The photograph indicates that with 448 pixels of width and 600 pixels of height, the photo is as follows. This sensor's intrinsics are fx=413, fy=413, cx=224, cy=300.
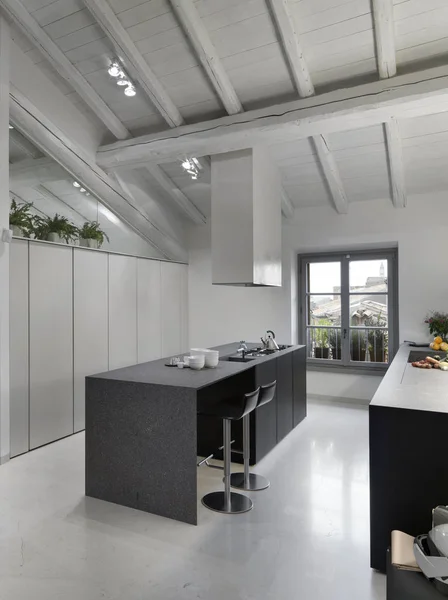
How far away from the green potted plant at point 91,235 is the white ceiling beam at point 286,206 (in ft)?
8.23

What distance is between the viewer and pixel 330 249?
6141 mm

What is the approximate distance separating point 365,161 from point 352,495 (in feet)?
12.0

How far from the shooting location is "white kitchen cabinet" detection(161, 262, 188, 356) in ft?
20.7

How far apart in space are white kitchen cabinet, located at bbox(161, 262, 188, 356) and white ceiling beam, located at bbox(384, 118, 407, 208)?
3.35 meters

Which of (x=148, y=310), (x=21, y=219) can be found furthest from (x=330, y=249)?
(x=21, y=219)

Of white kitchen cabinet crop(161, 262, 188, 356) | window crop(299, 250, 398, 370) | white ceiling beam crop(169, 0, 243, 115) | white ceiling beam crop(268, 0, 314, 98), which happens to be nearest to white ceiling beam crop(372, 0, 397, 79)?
white ceiling beam crop(268, 0, 314, 98)

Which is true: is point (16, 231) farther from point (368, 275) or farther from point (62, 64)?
point (368, 275)

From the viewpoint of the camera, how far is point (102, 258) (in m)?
4.99

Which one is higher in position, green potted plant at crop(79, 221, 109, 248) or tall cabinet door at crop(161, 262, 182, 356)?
green potted plant at crop(79, 221, 109, 248)

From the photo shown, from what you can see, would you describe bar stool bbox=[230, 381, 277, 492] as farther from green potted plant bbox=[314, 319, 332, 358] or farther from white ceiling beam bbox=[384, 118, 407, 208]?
green potted plant bbox=[314, 319, 332, 358]

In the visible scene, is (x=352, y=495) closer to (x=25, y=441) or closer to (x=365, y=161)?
(x=25, y=441)

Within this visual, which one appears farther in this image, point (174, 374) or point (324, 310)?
point (324, 310)

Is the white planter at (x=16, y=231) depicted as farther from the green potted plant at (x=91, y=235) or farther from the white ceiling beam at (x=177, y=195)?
the white ceiling beam at (x=177, y=195)

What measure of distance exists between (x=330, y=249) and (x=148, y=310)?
2.82m
